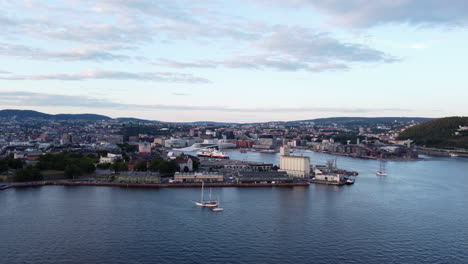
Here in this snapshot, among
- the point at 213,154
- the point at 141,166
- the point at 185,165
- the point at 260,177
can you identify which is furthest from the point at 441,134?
the point at 141,166

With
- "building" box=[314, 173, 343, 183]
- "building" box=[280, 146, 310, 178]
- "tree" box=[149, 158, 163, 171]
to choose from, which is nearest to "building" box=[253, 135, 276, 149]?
"building" box=[280, 146, 310, 178]

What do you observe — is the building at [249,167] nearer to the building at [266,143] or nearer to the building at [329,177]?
the building at [329,177]

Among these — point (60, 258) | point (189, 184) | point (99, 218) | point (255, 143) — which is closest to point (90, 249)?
point (60, 258)

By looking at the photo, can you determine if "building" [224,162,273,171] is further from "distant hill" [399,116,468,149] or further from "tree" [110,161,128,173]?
"distant hill" [399,116,468,149]

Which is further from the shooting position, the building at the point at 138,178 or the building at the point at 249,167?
the building at the point at 249,167

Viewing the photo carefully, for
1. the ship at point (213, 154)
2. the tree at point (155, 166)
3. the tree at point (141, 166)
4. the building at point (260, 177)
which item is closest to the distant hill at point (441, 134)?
the ship at point (213, 154)

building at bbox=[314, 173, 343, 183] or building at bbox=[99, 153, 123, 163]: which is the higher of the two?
building at bbox=[99, 153, 123, 163]
